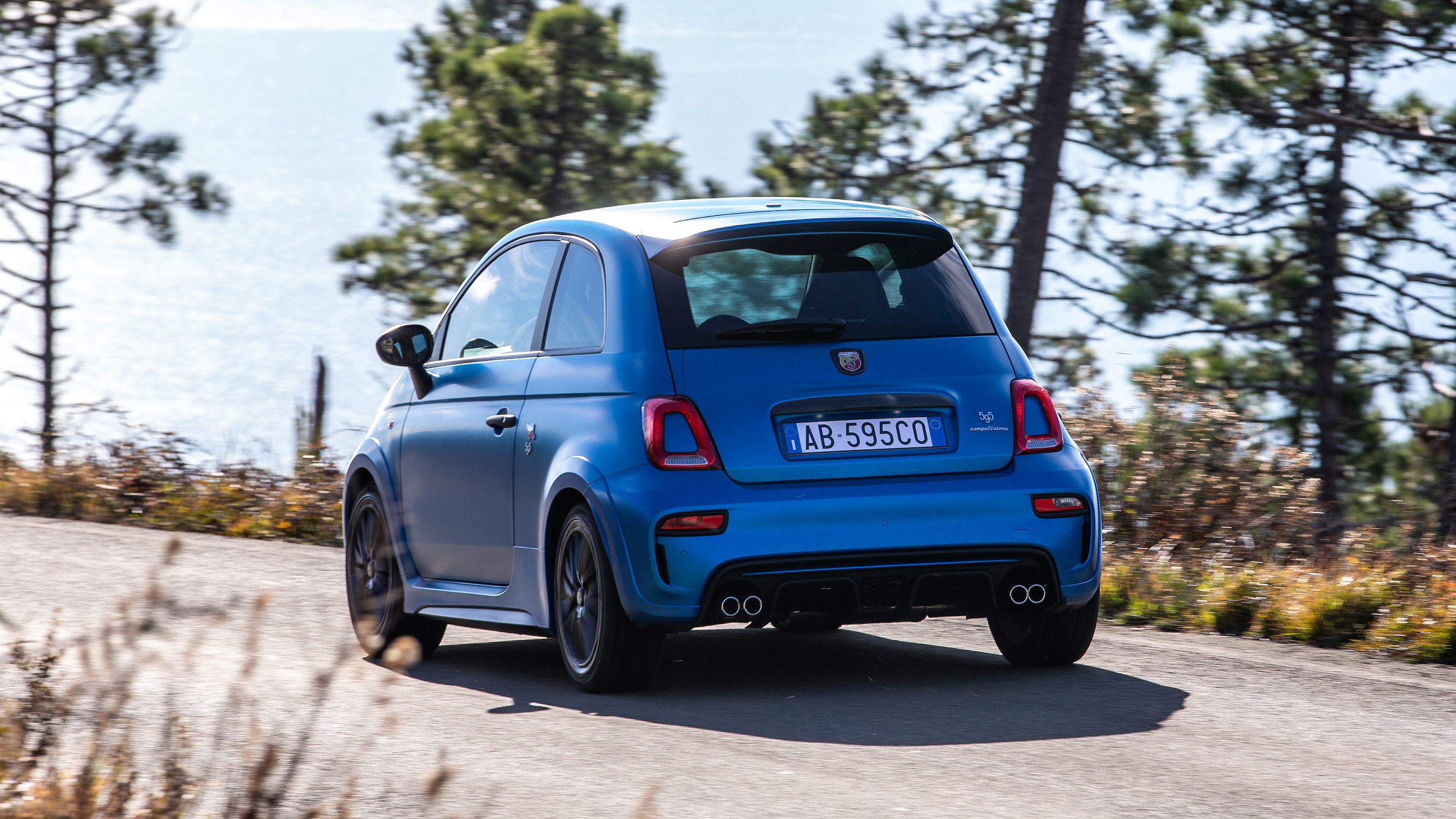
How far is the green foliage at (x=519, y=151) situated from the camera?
22.6m

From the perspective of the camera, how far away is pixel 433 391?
793 centimetres

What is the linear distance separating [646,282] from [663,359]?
35 cm

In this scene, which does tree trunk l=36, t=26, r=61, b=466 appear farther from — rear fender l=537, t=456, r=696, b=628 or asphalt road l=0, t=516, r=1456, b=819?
rear fender l=537, t=456, r=696, b=628

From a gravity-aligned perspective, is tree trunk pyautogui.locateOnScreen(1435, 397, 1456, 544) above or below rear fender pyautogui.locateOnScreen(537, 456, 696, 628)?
below

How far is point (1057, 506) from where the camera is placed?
648 centimetres

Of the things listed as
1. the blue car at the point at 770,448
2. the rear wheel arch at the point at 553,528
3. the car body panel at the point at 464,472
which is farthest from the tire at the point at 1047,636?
the car body panel at the point at 464,472

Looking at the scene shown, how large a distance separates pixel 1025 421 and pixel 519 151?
16.9 metres

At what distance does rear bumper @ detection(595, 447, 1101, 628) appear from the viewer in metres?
6.16

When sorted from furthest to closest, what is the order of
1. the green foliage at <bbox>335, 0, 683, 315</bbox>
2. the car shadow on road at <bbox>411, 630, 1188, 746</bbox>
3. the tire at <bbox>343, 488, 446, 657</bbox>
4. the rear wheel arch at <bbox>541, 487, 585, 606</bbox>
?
the green foliage at <bbox>335, 0, 683, 315</bbox> < the tire at <bbox>343, 488, 446, 657</bbox> < the rear wheel arch at <bbox>541, 487, 585, 606</bbox> < the car shadow on road at <bbox>411, 630, 1188, 746</bbox>

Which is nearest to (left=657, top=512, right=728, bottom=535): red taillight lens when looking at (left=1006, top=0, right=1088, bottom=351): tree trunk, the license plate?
the license plate

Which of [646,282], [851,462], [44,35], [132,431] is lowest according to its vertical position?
[132,431]

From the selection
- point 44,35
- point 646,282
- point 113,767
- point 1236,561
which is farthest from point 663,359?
point 44,35

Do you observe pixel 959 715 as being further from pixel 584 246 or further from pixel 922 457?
pixel 584 246

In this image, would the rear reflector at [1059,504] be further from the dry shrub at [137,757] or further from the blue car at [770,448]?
the dry shrub at [137,757]
